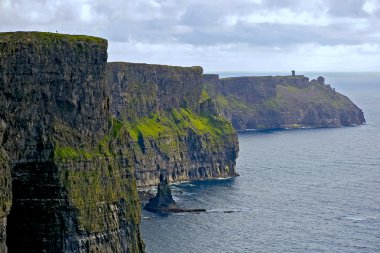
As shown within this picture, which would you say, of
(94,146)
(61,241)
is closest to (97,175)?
(94,146)

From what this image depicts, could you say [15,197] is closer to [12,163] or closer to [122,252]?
[12,163]

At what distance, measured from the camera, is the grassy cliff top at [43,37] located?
5320 inches

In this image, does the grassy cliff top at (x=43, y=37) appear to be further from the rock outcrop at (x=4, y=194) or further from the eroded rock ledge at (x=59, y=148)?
the rock outcrop at (x=4, y=194)

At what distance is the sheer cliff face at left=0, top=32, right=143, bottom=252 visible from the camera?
441 feet

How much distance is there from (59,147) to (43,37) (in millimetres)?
17836

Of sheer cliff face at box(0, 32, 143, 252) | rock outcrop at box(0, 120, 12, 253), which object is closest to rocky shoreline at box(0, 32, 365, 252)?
sheer cliff face at box(0, 32, 143, 252)

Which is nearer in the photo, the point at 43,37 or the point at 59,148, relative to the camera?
the point at 59,148

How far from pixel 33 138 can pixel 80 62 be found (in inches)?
672

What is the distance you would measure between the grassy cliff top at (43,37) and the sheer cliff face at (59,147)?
0.18 meters

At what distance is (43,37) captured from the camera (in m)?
140

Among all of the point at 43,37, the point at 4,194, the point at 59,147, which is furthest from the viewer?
the point at 43,37

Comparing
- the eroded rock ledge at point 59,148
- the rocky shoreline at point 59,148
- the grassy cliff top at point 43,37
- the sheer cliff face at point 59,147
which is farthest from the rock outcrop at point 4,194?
the grassy cliff top at point 43,37

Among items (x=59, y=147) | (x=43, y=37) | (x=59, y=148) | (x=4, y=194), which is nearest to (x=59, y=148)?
(x=59, y=148)

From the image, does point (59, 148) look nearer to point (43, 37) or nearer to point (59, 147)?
point (59, 147)
